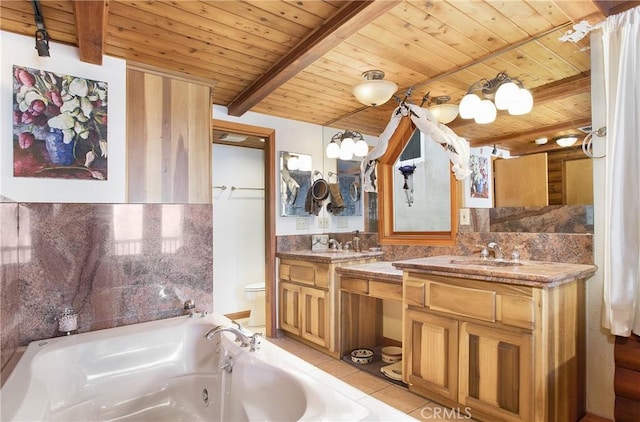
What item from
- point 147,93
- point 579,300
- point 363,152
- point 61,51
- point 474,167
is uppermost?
point 61,51

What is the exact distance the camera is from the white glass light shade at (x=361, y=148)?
3.39m

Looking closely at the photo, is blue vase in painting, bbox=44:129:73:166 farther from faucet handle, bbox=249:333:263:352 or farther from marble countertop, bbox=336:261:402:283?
marble countertop, bbox=336:261:402:283

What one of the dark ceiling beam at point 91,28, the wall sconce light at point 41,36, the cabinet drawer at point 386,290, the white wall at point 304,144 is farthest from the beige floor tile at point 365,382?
the wall sconce light at point 41,36

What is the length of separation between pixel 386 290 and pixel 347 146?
1.57m

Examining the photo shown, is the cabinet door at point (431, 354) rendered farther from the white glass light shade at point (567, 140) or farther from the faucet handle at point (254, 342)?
the white glass light shade at point (567, 140)

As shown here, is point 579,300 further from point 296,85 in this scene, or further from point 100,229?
point 100,229

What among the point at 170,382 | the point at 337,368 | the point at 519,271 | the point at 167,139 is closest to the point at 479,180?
the point at 519,271

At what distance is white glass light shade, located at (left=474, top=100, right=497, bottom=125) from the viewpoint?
92.1 inches

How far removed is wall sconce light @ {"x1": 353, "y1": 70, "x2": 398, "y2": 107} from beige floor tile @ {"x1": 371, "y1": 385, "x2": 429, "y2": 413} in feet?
6.48

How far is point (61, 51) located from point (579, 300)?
325 cm

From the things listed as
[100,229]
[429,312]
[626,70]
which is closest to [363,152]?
[429,312]

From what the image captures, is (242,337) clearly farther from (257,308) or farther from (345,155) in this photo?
(345,155)

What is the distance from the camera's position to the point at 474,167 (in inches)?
101

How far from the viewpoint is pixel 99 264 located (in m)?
2.15
